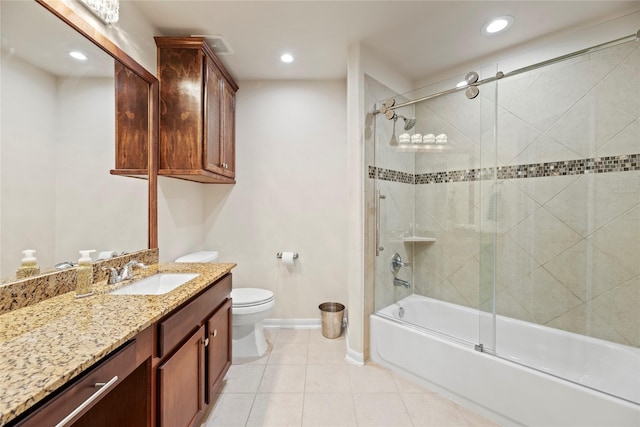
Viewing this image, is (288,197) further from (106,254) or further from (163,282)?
(106,254)

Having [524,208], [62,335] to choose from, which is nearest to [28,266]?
[62,335]

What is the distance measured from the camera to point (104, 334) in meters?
0.81

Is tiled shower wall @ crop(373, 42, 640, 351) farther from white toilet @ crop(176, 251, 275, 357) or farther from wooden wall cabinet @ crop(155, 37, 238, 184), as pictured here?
wooden wall cabinet @ crop(155, 37, 238, 184)

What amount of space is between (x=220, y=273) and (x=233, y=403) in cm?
84

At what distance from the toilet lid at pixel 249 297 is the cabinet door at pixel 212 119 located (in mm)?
1086

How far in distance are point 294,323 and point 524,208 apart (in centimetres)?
229

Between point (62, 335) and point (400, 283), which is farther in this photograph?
point (400, 283)

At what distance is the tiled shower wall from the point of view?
5.43 ft

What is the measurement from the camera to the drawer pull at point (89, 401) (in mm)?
645

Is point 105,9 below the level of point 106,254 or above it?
above

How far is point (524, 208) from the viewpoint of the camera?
1964 mm

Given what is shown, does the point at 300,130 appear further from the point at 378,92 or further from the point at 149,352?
the point at 149,352

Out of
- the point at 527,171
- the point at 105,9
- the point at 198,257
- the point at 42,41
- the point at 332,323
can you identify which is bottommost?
the point at 332,323

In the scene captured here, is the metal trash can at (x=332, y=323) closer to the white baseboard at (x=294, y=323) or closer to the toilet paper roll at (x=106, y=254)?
the white baseboard at (x=294, y=323)
